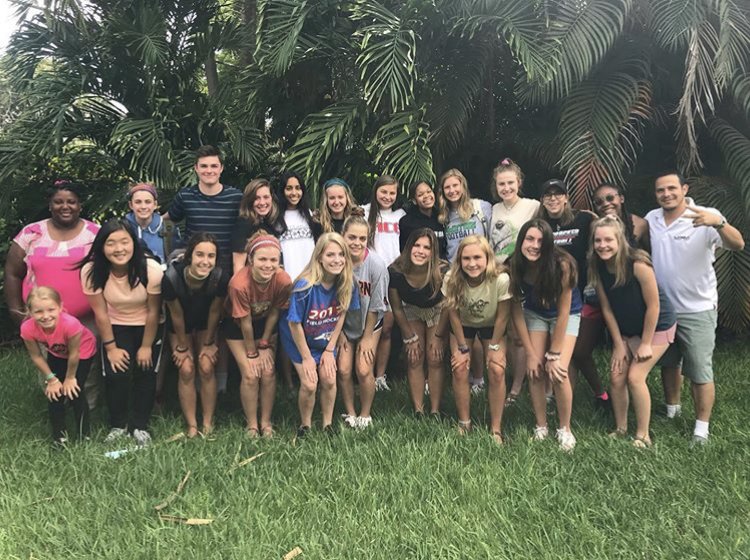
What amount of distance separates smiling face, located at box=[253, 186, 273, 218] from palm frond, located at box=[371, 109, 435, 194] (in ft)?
3.97

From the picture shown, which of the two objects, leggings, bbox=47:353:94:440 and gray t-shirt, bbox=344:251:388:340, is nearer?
leggings, bbox=47:353:94:440

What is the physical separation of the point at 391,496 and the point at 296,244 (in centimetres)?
208

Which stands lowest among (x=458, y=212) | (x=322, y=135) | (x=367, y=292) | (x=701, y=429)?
(x=701, y=429)

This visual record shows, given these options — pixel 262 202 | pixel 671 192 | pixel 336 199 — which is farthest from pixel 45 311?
pixel 671 192

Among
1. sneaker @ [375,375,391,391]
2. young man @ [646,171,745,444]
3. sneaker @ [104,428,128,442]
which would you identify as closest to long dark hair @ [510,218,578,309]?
young man @ [646,171,745,444]

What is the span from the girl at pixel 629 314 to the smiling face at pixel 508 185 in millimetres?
821

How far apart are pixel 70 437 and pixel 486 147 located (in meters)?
4.71

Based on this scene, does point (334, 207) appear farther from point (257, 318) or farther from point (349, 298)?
point (257, 318)

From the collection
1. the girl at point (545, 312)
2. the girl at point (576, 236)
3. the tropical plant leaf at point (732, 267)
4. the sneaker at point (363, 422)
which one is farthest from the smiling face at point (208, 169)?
the tropical plant leaf at point (732, 267)

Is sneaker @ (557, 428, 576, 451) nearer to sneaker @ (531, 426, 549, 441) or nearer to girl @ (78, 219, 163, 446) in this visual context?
sneaker @ (531, 426, 549, 441)

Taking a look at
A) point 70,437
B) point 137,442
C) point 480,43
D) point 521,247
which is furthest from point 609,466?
point 480,43

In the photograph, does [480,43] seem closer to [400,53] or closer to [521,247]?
[400,53]

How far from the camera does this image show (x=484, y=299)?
394cm

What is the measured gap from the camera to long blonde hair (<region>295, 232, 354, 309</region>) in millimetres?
3918
